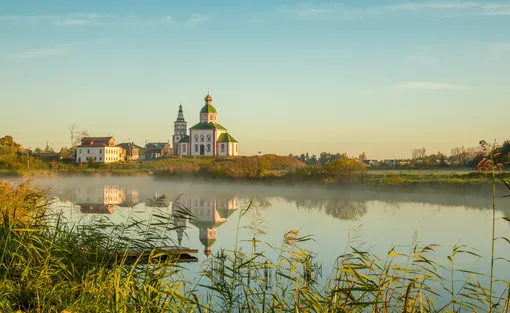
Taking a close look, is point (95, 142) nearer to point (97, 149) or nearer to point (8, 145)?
point (97, 149)

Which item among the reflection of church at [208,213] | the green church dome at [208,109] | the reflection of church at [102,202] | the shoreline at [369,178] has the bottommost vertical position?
the reflection of church at [208,213]

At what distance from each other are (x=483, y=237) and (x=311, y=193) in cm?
1926

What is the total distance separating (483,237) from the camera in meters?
15.6

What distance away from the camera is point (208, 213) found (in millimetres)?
24094

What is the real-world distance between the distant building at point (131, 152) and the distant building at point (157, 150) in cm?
→ 154

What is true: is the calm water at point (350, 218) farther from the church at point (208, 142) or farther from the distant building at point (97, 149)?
the distant building at point (97, 149)

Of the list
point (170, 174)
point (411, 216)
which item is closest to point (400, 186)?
point (411, 216)

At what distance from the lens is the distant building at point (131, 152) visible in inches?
4195

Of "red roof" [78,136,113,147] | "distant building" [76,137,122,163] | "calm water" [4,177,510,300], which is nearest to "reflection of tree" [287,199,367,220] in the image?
"calm water" [4,177,510,300]

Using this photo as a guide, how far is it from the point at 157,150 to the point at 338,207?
102 metres

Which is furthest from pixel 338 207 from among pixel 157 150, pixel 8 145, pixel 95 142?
pixel 157 150

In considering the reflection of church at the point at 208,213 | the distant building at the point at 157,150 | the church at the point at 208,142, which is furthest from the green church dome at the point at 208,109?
the reflection of church at the point at 208,213

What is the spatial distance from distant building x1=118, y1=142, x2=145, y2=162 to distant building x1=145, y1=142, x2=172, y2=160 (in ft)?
5.04

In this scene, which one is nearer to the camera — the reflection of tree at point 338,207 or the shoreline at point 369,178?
the reflection of tree at point 338,207
